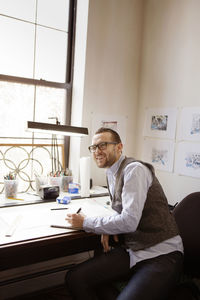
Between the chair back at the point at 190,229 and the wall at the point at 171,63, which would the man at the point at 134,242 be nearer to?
the chair back at the point at 190,229

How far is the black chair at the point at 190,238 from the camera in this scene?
146cm

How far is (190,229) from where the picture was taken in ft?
5.16

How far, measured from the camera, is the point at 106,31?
242 centimetres

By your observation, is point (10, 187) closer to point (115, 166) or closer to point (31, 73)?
point (115, 166)

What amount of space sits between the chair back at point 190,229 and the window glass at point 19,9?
1857 millimetres

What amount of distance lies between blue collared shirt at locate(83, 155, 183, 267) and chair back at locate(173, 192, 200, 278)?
12 cm

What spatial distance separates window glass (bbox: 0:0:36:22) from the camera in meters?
2.10

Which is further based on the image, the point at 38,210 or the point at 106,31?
the point at 106,31

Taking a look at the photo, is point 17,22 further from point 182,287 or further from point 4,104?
point 182,287

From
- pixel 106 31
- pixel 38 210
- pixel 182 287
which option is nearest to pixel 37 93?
pixel 106 31

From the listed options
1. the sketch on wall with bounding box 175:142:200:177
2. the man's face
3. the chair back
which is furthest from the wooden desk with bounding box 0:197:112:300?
the sketch on wall with bounding box 175:142:200:177

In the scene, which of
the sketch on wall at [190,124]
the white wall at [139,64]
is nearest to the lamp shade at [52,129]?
the white wall at [139,64]

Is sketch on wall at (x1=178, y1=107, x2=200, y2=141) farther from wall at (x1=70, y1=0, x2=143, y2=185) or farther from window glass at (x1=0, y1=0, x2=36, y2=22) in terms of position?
window glass at (x1=0, y1=0, x2=36, y2=22)

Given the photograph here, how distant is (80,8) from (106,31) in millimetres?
295
